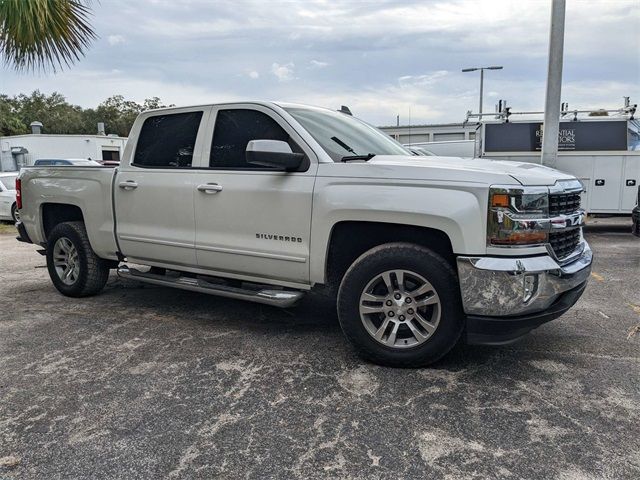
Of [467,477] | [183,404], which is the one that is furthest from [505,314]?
[183,404]

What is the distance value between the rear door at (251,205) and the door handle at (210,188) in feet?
0.04

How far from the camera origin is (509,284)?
10.9 feet

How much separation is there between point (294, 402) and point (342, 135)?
2321 mm

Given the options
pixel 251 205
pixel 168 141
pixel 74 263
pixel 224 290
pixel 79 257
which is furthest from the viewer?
pixel 74 263

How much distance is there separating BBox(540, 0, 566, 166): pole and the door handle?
7127mm

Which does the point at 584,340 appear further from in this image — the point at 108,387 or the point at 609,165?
the point at 609,165

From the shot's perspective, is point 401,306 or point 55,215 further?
point 55,215

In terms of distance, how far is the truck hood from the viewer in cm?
344

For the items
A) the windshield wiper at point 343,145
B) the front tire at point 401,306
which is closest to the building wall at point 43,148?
the windshield wiper at point 343,145

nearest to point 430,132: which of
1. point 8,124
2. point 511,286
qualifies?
point 511,286

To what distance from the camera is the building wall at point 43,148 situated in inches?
1331

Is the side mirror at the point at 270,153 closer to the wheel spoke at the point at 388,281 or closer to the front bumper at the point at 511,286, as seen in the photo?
the wheel spoke at the point at 388,281

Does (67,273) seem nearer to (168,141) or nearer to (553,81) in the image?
(168,141)

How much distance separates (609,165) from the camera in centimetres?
1090
